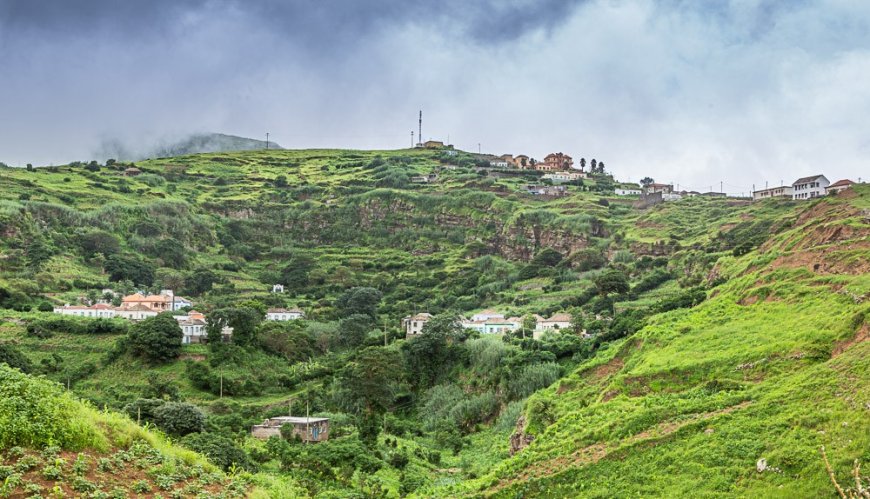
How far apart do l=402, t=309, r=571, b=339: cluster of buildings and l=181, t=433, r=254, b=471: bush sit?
3069cm

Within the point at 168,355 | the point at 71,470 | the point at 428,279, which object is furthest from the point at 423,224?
the point at 71,470

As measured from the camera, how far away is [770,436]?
756 inches

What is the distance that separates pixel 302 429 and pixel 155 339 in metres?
19.9

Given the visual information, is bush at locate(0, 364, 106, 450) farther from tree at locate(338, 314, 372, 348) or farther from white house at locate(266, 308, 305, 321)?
white house at locate(266, 308, 305, 321)

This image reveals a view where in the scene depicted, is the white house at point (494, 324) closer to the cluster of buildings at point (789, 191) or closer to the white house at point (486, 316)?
the white house at point (486, 316)

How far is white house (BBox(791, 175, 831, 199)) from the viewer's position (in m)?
86.6

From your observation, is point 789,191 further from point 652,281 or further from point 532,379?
point 532,379

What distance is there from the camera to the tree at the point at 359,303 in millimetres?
77125

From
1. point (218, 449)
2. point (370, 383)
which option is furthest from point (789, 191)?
point (218, 449)

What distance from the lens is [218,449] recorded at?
27703mm

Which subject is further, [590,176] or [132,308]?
[590,176]

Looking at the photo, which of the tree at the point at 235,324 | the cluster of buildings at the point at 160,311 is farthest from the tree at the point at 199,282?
the tree at the point at 235,324

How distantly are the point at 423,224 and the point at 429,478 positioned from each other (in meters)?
82.9

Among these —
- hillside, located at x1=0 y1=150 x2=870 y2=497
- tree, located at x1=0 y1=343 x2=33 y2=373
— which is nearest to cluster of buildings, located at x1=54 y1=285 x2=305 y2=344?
hillside, located at x1=0 y1=150 x2=870 y2=497
